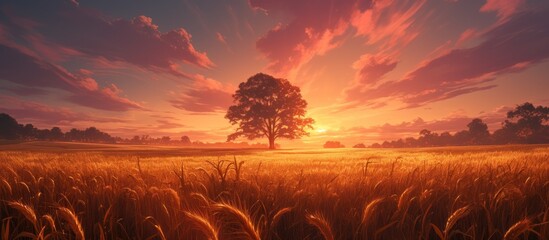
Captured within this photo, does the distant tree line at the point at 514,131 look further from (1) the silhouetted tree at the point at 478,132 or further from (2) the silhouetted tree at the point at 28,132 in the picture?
(2) the silhouetted tree at the point at 28,132

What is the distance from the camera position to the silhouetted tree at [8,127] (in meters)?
78.4

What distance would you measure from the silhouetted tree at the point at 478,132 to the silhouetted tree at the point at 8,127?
426 feet

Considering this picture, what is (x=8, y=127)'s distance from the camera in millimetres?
79688

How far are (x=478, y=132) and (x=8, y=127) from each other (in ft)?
435

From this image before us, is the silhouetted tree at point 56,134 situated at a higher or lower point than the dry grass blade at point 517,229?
higher

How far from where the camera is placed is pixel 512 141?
62.7m

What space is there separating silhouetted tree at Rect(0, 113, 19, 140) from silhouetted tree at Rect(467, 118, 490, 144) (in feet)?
426

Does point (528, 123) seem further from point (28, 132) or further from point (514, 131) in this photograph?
point (28, 132)

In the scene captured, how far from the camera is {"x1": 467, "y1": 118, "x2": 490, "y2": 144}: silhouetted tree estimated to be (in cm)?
7044

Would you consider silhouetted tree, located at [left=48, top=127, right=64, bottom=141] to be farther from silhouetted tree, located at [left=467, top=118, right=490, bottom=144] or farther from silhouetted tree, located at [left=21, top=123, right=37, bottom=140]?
silhouetted tree, located at [left=467, top=118, right=490, bottom=144]

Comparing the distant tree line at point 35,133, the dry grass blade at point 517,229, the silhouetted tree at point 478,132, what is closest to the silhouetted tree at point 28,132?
the distant tree line at point 35,133

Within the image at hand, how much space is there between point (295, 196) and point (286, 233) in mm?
515

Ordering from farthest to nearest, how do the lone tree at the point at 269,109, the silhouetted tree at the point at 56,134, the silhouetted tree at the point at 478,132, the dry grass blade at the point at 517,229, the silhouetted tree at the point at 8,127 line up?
the silhouetted tree at the point at 56,134 → the silhouetted tree at the point at 8,127 → the silhouetted tree at the point at 478,132 → the lone tree at the point at 269,109 → the dry grass blade at the point at 517,229

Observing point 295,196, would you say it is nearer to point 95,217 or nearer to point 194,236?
point 194,236
